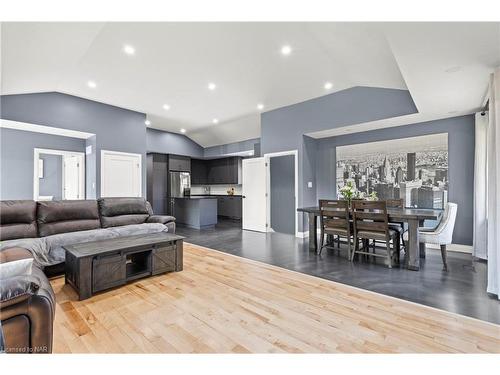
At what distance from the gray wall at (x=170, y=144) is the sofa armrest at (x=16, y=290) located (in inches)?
263

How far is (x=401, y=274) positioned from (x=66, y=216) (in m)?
4.65

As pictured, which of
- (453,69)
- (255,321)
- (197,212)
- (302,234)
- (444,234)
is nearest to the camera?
(255,321)

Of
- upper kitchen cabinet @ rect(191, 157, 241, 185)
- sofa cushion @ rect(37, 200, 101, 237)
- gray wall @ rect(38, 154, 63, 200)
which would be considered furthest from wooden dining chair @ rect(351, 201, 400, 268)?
gray wall @ rect(38, 154, 63, 200)

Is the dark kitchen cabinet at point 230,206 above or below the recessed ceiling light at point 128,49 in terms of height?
below

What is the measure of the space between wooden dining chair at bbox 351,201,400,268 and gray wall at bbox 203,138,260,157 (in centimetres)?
454

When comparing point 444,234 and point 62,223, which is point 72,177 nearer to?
point 62,223

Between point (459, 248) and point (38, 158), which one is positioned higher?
point (38, 158)

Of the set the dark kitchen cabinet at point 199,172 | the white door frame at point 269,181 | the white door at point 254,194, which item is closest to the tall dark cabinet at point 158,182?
the dark kitchen cabinet at point 199,172

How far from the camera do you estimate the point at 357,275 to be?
2980 mm

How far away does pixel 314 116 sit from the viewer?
5211 mm

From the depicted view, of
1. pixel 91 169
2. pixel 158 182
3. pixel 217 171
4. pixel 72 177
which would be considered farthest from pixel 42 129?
pixel 217 171

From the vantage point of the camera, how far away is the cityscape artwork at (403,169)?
4348 millimetres

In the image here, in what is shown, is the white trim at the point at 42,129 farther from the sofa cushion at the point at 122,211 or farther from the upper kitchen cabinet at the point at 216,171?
the upper kitchen cabinet at the point at 216,171
